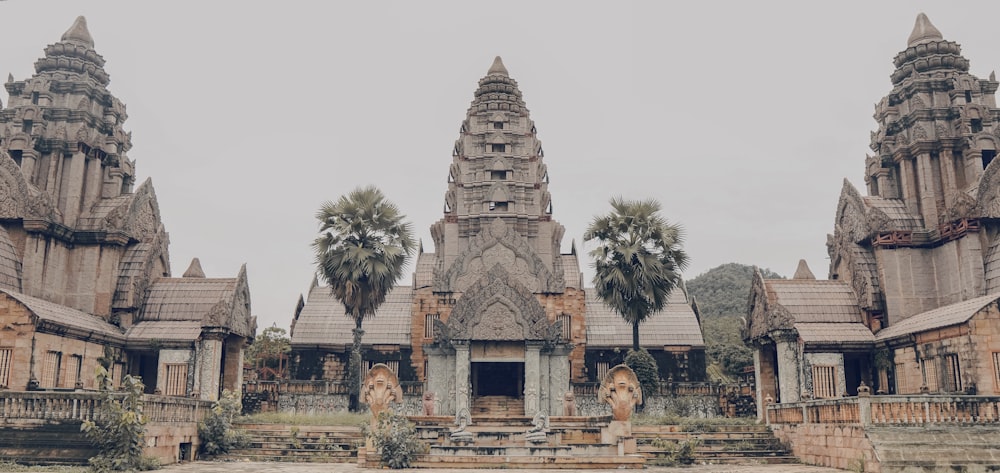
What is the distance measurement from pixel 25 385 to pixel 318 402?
37.4 ft

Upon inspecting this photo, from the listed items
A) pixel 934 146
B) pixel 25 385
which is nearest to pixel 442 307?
pixel 25 385

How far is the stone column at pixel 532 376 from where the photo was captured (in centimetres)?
2962

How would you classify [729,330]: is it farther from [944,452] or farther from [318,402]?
[944,452]

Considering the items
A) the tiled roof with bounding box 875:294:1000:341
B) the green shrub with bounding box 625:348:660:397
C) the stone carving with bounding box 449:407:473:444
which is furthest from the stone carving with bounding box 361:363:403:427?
the tiled roof with bounding box 875:294:1000:341

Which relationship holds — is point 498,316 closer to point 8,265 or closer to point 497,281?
point 497,281

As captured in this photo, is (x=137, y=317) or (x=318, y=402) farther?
(x=318, y=402)

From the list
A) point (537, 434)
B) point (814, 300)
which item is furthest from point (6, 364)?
point (814, 300)

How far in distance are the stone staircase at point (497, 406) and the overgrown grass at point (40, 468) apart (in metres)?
15.7

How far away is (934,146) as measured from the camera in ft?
102

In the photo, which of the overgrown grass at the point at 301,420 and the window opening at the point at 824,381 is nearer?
the overgrown grass at the point at 301,420

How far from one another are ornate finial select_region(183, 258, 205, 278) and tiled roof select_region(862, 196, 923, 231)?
2525 cm

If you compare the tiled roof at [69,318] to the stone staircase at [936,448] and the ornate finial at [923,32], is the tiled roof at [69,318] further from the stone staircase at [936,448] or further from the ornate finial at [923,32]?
the ornate finial at [923,32]

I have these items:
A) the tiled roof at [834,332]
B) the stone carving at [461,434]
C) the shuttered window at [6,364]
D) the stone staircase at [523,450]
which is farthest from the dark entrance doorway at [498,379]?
the shuttered window at [6,364]

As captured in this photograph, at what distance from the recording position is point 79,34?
1319 inches
